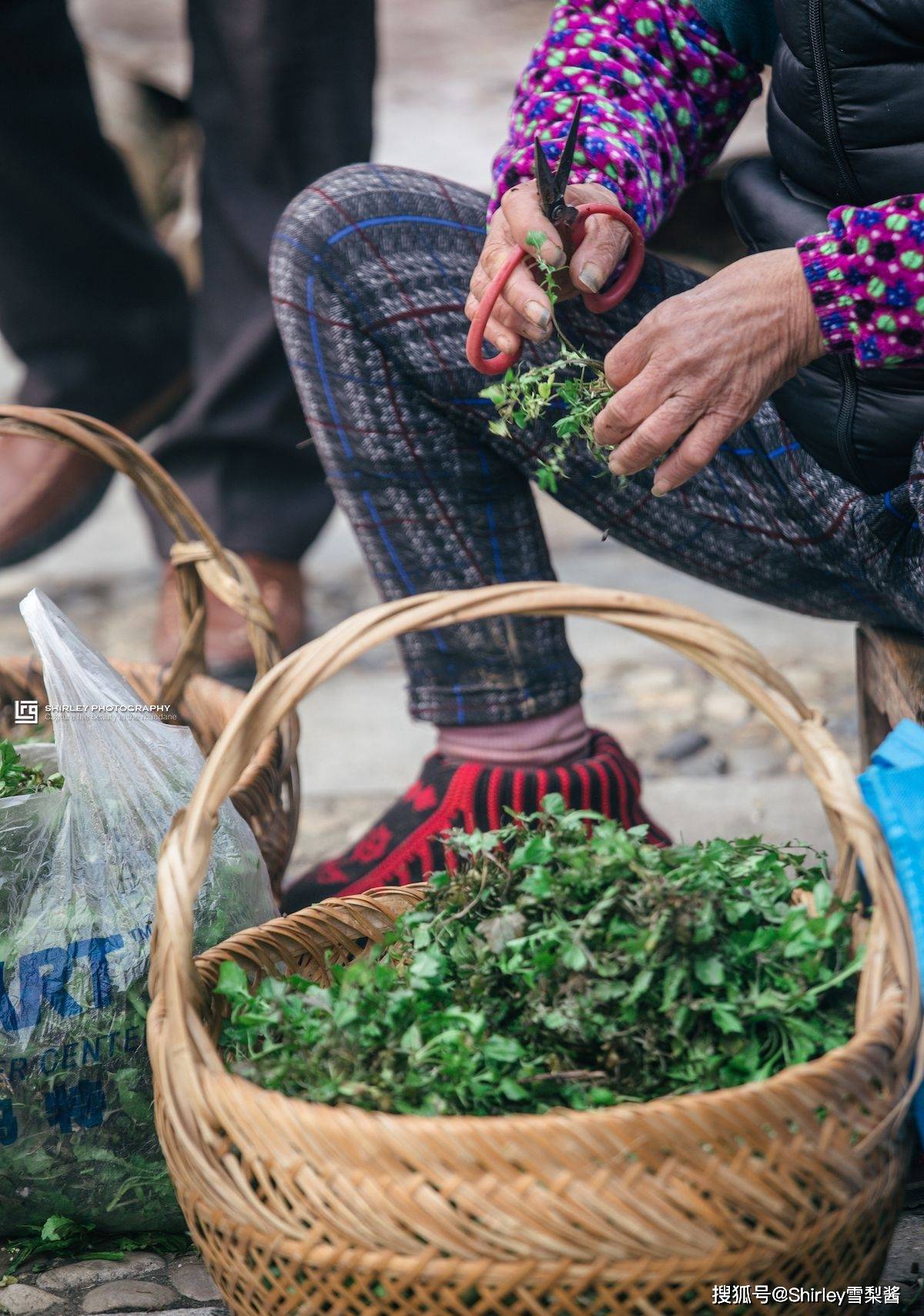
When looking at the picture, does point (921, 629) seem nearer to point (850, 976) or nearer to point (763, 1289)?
point (850, 976)

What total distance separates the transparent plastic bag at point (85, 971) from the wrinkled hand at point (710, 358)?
22.3 inches

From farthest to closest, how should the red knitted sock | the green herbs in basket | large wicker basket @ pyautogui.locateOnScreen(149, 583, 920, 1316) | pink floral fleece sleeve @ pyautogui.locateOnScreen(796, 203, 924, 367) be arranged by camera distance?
the red knitted sock, pink floral fleece sleeve @ pyautogui.locateOnScreen(796, 203, 924, 367), the green herbs in basket, large wicker basket @ pyautogui.locateOnScreen(149, 583, 920, 1316)

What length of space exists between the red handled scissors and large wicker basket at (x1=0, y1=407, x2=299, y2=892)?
421mm

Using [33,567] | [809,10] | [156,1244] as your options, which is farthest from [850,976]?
[33,567]

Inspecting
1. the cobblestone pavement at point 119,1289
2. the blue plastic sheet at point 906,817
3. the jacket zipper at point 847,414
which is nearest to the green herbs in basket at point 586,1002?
the blue plastic sheet at point 906,817

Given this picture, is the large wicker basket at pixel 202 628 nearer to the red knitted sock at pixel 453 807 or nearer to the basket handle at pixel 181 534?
the basket handle at pixel 181 534

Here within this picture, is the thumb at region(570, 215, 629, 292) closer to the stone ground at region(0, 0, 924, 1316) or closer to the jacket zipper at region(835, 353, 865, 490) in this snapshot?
the jacket zipper at region(835, 353, 865, 490)

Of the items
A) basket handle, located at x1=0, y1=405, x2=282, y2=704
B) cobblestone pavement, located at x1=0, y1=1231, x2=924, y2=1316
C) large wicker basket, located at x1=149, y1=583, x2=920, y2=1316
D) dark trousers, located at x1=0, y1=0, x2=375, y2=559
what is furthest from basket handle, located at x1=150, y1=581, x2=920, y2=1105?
dark trousers, located at x1=0, y1=0, x2=375, y2=559

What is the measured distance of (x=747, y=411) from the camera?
113 cm

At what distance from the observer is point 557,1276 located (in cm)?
76

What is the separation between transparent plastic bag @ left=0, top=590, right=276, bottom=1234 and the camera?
107cm

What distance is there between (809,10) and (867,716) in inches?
33.1

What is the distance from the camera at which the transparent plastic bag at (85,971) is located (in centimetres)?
107

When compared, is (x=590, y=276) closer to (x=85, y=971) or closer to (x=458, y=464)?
(x=458, y=464)
